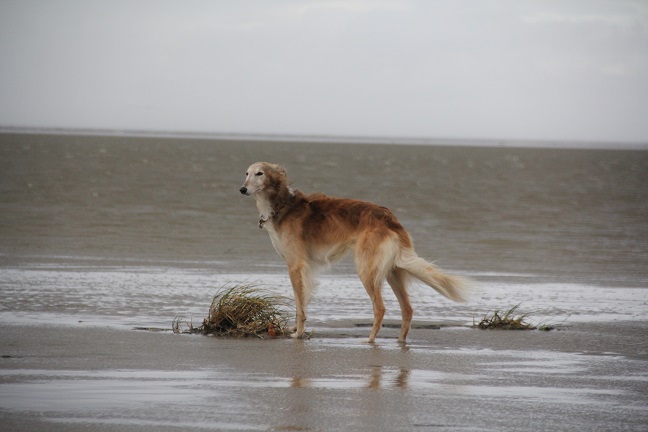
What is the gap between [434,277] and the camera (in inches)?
392

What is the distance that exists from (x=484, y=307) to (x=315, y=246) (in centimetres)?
284

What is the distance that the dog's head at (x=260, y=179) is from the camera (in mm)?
10172

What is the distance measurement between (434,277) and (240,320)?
6.57 feet

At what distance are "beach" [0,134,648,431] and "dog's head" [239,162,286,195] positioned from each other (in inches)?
61.0

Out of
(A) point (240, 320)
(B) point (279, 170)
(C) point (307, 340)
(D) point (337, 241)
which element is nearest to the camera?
(C) point (307, 340)

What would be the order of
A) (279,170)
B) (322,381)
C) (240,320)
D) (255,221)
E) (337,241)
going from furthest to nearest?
(255,221), (279,170), (337,241), (240,320), (322,381)

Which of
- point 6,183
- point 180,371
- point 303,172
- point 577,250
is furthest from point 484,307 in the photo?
point 303,172

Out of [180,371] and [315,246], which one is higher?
[315,246]

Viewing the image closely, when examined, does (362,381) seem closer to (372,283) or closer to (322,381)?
(322,381)

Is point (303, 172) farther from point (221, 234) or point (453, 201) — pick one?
point (221, 234)

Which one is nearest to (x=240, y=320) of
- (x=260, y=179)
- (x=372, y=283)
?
(x=372, y=283)

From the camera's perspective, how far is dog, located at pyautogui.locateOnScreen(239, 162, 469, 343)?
390 inches

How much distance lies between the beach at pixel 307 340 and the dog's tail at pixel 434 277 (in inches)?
11.4

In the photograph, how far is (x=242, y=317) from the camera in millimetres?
9898
